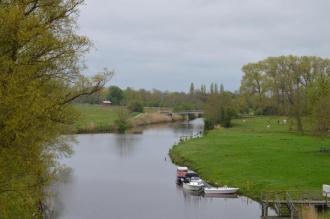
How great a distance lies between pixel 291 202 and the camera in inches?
1427

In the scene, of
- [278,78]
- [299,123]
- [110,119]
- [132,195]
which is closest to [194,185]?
[132,195]

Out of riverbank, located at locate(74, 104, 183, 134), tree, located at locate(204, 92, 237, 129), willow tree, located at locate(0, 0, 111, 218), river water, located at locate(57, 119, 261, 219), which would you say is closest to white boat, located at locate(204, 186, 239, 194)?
river water, located at locate(57, 119, 261, 219)

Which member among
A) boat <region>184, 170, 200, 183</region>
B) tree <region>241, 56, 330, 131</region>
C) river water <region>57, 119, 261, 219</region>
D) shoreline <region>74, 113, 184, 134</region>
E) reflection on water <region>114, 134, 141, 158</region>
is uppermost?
tree <region>241, 56, 330, 131</region>

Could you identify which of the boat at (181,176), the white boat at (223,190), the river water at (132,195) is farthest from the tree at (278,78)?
the white boat at (223,190)

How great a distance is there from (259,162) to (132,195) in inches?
693

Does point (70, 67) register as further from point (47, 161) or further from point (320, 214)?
point (320, 214)

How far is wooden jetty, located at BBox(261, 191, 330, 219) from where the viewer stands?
36.5 meters

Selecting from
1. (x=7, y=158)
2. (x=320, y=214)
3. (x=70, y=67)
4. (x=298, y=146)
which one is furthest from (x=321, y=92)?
(x=7, y=158)

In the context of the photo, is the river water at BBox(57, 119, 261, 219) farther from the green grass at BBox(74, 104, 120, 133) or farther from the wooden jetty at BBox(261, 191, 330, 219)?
the green grass at BBox(74, 104, 120, 133)

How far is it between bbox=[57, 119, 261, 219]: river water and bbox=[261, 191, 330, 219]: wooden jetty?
62.0 inches

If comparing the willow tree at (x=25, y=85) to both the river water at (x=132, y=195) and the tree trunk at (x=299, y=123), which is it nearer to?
the river water at (x=132, y=195)

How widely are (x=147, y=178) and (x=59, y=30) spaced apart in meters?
41.3

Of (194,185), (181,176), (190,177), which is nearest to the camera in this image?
(194,185)

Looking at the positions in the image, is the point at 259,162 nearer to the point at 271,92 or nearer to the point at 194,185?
the point at 194,185
